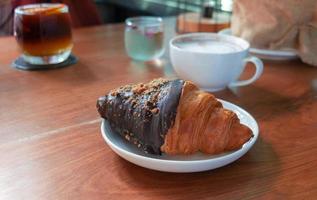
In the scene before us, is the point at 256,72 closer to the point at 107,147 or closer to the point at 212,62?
the point at 212,62

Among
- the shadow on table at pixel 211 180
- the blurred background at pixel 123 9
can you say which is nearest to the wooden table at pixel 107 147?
the shadow on table at pixel 211 180

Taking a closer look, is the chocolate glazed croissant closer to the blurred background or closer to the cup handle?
the cup handle

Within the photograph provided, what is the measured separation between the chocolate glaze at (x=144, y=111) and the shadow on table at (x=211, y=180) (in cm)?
3

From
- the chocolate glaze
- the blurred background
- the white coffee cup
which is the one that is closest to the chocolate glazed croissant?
the chocolate glaze

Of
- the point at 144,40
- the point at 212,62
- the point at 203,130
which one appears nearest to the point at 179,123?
the point at 203,130

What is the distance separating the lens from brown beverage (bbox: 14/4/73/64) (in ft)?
2.54

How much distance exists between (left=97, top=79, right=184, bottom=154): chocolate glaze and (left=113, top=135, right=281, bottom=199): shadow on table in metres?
0.03

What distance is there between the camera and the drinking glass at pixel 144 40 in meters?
0.85

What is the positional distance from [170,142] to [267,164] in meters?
0.12

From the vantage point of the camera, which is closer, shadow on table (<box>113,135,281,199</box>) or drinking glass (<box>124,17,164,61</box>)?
shadow on table (<box>113,135,281,199</box>)

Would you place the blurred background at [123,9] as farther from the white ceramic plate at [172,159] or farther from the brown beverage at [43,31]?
the white ceramic plate at [172,159]

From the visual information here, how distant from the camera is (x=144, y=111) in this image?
424mm

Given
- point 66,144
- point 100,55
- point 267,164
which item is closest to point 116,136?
point 66,144

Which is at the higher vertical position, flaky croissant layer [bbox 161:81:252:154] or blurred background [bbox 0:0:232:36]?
flaky croissant layer [bbox 161:81:252:154]
